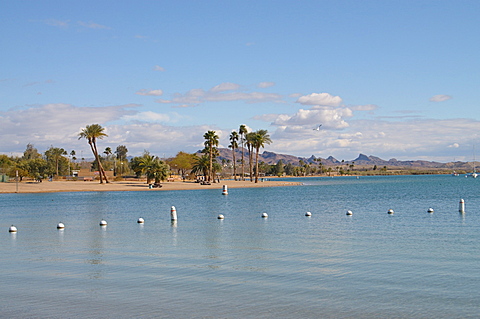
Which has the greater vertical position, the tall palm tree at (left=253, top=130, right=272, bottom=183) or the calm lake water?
the tall palm tree at (left=253, top=130, right=272, bottom=183)

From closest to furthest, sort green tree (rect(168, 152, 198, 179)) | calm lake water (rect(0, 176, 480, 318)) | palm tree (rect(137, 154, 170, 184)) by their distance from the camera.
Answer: calm lake water (rect(0, 176, 480, 318)) < palm tree (rect(137, 154, 170, 184)) < green tree (rect(168, 152, 198, 179))

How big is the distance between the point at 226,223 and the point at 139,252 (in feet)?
42.5

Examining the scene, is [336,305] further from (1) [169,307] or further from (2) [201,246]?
(2) [201,246]

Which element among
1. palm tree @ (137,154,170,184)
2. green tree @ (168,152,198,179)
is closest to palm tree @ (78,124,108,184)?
palm tree @ (137,154,170,184)

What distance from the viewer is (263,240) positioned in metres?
24.6

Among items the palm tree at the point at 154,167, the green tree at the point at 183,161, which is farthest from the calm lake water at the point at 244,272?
the green tree at the point at 183,161

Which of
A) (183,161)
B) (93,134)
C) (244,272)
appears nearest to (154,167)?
(93,134)

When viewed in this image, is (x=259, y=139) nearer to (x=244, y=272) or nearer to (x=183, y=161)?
(x=183, y=161)

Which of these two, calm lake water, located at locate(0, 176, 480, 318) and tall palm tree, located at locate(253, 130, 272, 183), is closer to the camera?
calm lake water, located at locate(0, 176, 480, 318)

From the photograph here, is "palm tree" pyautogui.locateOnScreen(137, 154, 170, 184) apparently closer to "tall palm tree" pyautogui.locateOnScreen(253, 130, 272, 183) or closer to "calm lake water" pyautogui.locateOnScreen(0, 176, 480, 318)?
"tall palm tree" pyautogui.locateOnScreen(253, 130, 272, 183)

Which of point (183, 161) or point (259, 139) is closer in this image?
point (259, 139)

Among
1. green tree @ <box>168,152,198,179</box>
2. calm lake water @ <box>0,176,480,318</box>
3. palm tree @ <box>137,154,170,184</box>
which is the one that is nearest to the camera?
calm lake water @ <box>0,176,480,318</box>

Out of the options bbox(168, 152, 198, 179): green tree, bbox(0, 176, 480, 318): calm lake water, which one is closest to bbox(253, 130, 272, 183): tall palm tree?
bbox(168, 152, 198, 179): green tree

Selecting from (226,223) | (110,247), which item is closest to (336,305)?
(110,247)
